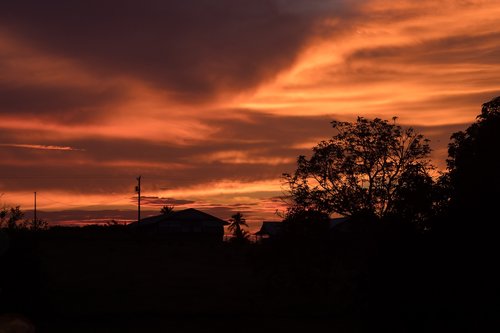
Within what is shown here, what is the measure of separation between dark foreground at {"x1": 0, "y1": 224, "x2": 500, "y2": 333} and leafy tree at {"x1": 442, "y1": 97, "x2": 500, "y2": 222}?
218 centimetres

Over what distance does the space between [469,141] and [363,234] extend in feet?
35.1

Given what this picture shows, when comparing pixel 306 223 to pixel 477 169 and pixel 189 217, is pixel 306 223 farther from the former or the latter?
pixel 189 217

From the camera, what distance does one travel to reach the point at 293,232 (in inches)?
2142

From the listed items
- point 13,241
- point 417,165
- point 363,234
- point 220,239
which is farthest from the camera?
point 220,239

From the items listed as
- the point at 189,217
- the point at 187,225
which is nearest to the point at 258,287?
the point at 187,225

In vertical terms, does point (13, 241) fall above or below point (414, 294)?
above

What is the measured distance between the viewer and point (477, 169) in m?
42.0

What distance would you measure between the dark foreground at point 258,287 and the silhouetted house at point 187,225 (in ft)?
120

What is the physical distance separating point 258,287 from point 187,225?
237 feet

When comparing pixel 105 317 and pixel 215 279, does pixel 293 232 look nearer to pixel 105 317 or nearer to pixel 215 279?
pixel 105 317

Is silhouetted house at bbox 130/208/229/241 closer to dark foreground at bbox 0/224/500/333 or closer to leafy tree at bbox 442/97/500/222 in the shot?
dark foreground at bbox 0/224/500/333

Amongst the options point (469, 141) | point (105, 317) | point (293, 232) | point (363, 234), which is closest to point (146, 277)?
point (105, 317)

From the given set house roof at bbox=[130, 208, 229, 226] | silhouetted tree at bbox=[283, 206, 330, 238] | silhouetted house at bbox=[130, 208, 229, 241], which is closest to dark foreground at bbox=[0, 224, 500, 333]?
silhouetted tree at bbox=[283, 206, 330, 238]

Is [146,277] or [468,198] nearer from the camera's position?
[468,198]
